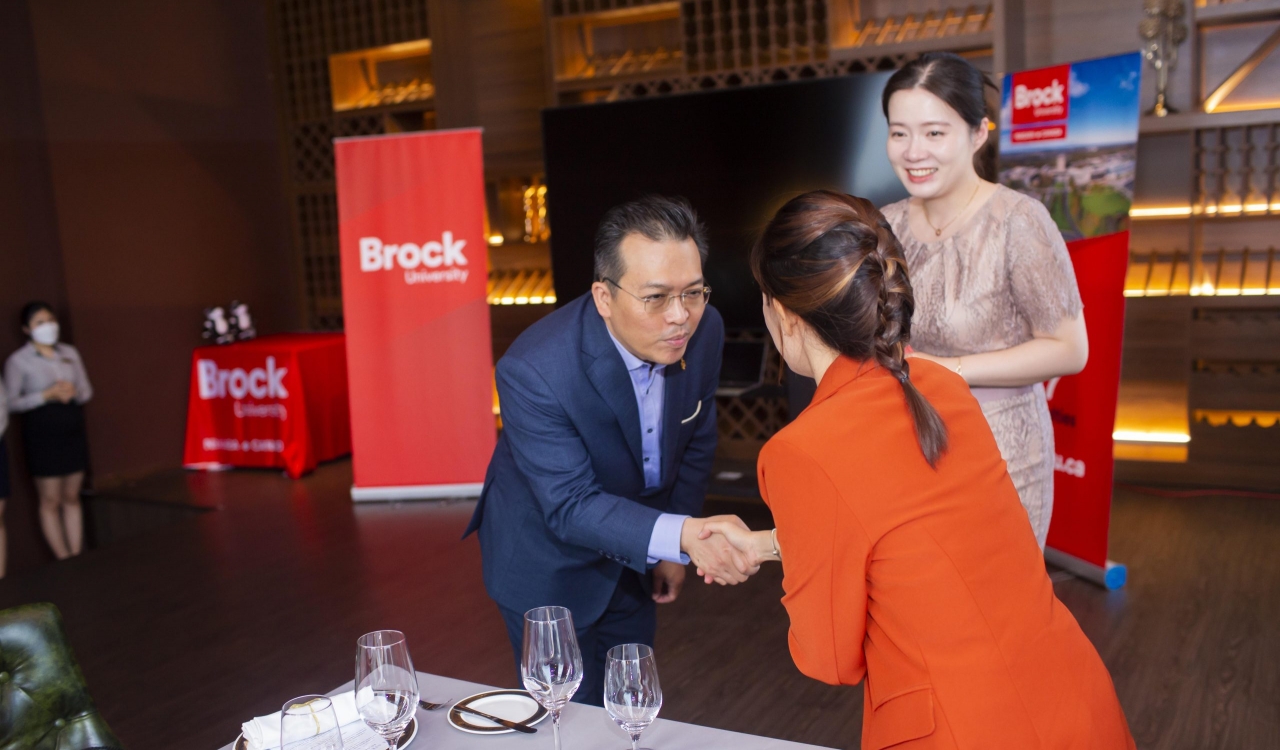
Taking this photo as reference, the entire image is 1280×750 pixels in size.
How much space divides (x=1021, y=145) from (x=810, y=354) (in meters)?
3.65

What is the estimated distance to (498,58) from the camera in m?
7.06

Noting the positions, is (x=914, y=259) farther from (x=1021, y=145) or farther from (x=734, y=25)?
(x=734, y=25)

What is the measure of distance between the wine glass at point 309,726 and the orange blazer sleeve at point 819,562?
57 cm

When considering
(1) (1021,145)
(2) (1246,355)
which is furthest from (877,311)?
(2) (1246,355)

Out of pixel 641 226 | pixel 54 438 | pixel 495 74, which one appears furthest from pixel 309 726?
pixel 495 74

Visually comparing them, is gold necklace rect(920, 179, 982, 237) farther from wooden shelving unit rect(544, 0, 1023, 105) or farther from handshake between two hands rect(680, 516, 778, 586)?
wooden shelving unit rect(544, 0, 1023, 105)

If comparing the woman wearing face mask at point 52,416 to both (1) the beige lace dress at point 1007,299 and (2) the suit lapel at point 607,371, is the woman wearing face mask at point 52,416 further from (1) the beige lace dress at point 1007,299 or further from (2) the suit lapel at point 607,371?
(1) the beige lace dress at point 1007,299

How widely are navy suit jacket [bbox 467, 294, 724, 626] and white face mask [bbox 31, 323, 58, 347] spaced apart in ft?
14.1

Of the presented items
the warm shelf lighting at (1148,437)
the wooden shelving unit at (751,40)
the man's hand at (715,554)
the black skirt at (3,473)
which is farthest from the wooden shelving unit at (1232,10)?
the black skirt at (3,473)

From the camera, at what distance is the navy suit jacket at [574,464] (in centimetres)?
190

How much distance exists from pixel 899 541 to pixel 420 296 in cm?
456

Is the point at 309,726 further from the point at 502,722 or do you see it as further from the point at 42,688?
the point at 42,688

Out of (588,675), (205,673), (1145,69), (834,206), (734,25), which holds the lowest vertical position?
(205,673)

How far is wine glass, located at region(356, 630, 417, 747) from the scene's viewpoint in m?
1.24
